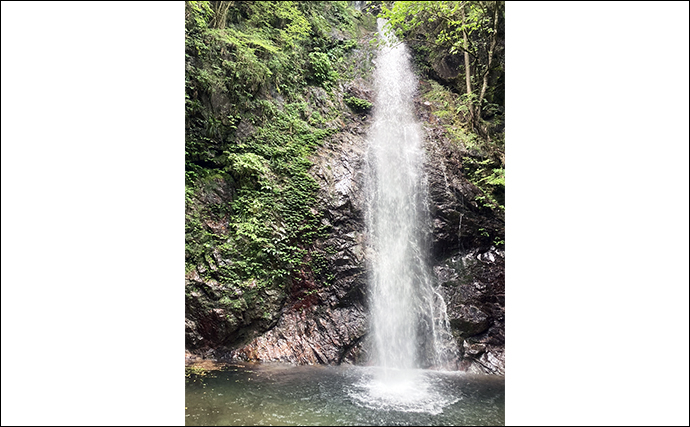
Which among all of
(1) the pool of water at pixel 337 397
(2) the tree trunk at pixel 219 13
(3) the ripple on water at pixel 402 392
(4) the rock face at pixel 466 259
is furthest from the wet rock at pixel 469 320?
(2) the tree trunk at pixel 219 13

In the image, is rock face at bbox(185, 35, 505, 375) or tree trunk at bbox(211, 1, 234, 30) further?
tree trunk at bbox(211, 1, 234, 30)

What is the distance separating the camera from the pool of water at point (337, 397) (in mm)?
3342

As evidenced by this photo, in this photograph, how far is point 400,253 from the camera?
6074 millimetres

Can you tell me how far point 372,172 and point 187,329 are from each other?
4.36 metres

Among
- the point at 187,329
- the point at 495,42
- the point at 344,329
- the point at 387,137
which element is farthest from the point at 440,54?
the point at 187,329

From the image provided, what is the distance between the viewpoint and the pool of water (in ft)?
11.0

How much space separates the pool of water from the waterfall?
0.59m

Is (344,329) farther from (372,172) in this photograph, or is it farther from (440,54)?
(440,54)

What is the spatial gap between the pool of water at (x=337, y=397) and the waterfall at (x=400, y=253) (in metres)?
0.59

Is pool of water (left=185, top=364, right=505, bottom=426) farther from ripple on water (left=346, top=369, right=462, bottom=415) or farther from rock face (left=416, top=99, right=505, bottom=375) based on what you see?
rock face (left=416, top=99, right=505, bottom=375)

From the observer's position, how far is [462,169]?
638 cm

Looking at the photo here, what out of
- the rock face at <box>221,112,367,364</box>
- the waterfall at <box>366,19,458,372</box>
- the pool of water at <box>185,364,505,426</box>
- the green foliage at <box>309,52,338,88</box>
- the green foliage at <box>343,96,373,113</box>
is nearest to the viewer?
the pool of water at <box>185,364,505,426</box>

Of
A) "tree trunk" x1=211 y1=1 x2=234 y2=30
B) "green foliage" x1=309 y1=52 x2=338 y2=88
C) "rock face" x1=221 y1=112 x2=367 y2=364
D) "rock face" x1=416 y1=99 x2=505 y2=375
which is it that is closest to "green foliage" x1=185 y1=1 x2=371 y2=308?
"tree trunk" x1=211 y1=1 x2=234 y2=30

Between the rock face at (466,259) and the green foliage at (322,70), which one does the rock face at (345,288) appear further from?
the green foliage at (322,70)
